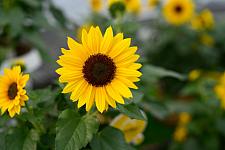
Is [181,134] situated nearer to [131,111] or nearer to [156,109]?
[156,109]

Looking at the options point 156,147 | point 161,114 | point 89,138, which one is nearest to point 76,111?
point 89,138

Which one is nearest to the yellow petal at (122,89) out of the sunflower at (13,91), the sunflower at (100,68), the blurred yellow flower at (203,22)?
the sunflower at (100,68)

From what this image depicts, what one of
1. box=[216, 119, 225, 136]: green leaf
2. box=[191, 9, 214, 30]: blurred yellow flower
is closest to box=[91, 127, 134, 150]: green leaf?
box=[216, 119, 225, 136]: green leaf

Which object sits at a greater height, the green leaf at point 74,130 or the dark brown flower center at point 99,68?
the dark brown flower center at point 99,68

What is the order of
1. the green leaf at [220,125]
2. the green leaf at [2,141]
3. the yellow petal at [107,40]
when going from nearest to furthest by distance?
the yellow petal at [107,40] < the green leaf at [2,141] < the green leaf at [220,125]

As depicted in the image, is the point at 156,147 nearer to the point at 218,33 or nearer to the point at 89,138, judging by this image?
the point at 218,33

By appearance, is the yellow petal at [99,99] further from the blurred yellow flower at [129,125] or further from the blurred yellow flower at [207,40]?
the blurred yellow flower at [207,40]
